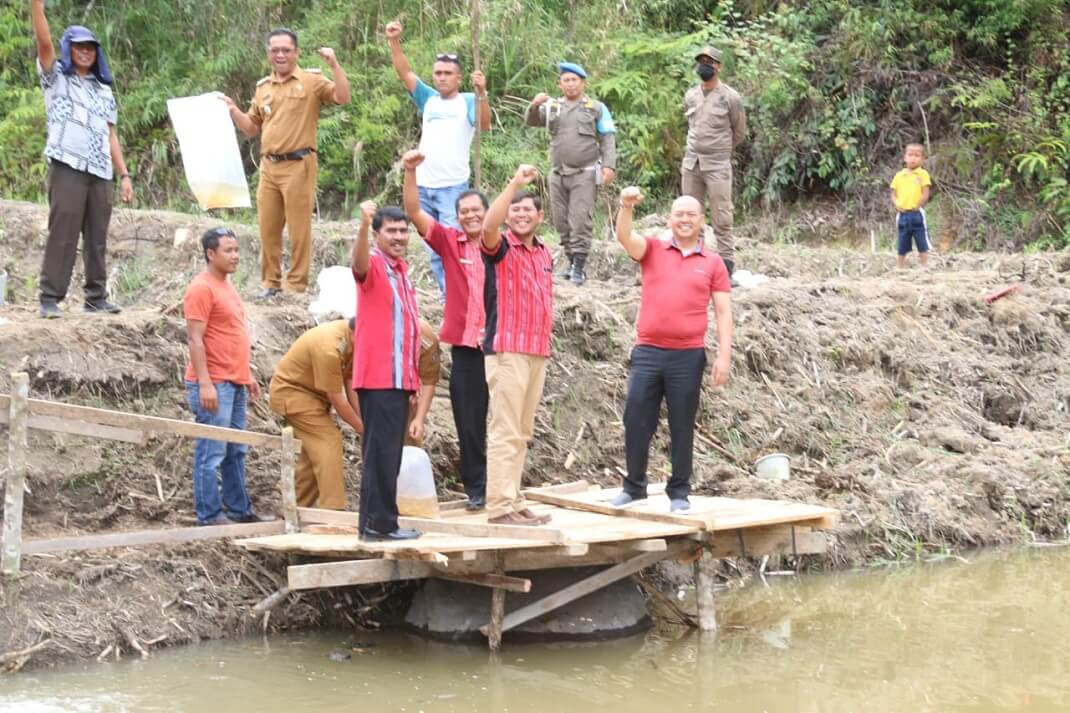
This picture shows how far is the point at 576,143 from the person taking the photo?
10508 millimetres

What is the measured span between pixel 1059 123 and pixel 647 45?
5010mm

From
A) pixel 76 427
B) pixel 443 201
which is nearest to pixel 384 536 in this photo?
pixel 76 427

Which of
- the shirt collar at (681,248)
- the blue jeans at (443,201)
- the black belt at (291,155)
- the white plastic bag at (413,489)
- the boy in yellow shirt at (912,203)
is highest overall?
the boy in yellow shirt at (912,203)

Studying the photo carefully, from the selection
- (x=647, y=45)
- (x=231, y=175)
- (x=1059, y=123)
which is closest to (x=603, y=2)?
(x=647, y=45)

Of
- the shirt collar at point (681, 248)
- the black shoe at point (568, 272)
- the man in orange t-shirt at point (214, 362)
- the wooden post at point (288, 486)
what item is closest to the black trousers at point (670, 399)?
the shirt collar at point (681, 248)

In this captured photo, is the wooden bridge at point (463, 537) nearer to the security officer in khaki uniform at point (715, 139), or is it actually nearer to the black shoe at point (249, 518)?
the black shoe at point (249, 518)

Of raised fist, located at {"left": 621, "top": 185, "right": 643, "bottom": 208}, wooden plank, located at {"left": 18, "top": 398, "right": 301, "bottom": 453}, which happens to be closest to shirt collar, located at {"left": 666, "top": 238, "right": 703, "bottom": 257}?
raised fist, located at {"left": 621, "top": 185, "right": 643, "bottom": 208}

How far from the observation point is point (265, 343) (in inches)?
337

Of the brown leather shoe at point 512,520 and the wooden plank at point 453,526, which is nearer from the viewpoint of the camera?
the wooden plank at point 453,526

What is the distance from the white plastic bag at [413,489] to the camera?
23.9ft

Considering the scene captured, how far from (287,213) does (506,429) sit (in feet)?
9.49

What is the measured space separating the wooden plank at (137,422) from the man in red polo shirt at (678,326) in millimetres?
2049

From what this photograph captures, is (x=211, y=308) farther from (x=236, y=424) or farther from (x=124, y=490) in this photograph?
(x=124, y=490)

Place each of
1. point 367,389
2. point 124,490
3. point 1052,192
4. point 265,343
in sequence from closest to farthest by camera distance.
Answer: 1. point 367,389
2. point 124,490
3. point 265,343
4. point 1052,192
